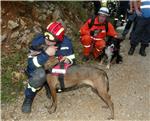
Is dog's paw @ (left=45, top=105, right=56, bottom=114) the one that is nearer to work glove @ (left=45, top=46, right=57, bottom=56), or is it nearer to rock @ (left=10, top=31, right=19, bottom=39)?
work glove @ (left=45, top=46, right=57, bottom=56)

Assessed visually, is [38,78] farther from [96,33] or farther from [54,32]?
[96,33]

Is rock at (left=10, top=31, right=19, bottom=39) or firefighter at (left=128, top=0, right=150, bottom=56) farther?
firefighter at (left=128, top=0, right=150, bottom=56)

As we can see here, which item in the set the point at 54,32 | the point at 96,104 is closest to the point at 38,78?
the point at 54,32

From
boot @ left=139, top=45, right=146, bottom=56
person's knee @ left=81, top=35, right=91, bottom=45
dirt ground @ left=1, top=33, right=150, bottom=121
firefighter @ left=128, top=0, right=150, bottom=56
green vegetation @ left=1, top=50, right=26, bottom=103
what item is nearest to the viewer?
dirt ground @ left=1, top=33, right=150, bottom=121

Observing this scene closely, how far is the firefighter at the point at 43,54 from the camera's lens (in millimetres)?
6660

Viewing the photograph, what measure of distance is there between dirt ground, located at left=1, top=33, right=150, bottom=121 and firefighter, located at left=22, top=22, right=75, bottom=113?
0.24m

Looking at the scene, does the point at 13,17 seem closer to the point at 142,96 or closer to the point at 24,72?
the point at 24,72

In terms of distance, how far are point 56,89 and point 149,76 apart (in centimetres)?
269

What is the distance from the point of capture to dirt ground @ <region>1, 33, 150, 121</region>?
6.88 meters

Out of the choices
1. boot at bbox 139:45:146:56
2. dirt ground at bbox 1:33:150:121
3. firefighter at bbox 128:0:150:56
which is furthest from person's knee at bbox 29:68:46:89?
boot at bbox 139:45:146:56

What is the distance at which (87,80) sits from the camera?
6.71 meters

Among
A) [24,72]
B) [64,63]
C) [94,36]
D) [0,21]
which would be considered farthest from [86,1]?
[64,63]

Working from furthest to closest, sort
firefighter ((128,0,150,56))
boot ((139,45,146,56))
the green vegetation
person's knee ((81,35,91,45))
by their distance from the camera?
1. boot ((139,45,146,56))
2. firefighter ((128,0,150,56))
3. person's knee ((81,35,91,45))
4. the green vegetation

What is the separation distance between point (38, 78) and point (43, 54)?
0.40 m
